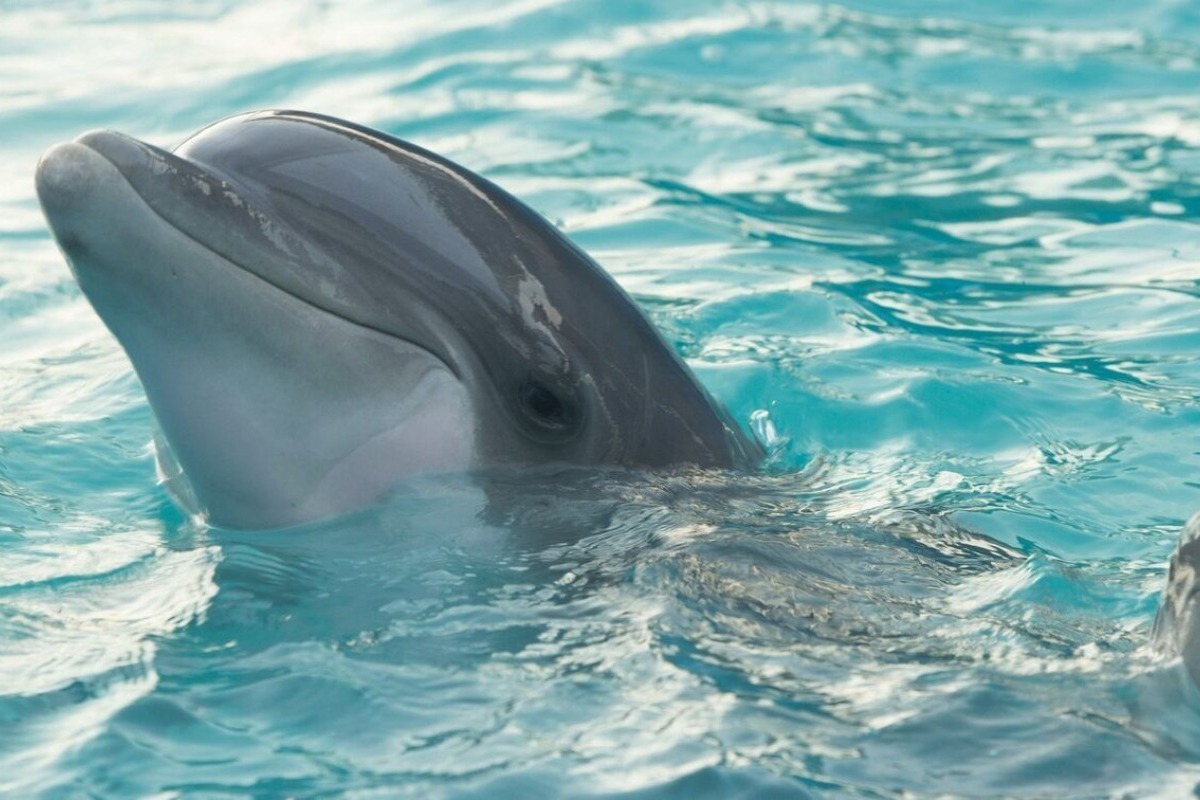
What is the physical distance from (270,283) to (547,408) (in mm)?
890

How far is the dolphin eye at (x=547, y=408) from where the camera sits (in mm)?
5094

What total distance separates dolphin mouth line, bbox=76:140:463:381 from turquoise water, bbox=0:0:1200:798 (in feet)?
1.27

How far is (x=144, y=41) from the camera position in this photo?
1505cm

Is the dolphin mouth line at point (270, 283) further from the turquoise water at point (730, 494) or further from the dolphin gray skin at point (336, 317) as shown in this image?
the turquoise water at point (730, 494)

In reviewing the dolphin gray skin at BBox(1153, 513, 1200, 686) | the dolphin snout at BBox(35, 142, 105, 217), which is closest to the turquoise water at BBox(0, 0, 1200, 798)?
the dolphin gray skin at BBox(1153, 513, 1200, 686)

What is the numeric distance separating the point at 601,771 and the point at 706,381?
4008 millimetres

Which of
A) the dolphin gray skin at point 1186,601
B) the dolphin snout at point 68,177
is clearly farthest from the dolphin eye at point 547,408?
the dolphin gray skin at point 1186,601

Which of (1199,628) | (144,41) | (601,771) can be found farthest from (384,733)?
(144,41)

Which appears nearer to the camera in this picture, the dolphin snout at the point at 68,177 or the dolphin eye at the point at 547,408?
the dolphin snout at the point at 68,177

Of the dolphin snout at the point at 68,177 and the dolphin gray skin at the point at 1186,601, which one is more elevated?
the dolphin snout at the point at 68,177

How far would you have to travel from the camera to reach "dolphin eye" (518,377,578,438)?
5.09 meters

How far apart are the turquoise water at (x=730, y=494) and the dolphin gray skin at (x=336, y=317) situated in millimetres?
180

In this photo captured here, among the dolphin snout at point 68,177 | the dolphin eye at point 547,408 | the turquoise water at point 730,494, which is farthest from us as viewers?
the dolphin eye at point 547,408

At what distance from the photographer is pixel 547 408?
514cm
